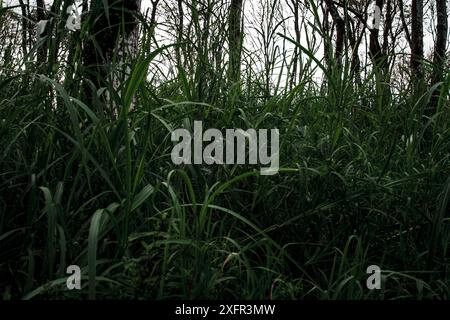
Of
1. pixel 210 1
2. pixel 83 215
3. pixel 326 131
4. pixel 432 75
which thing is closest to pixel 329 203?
pixel 326 131

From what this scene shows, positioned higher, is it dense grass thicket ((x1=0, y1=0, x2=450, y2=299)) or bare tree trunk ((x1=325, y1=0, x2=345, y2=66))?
bare tree trunk ((x1=325, y1=0, x2=345, y2=66))

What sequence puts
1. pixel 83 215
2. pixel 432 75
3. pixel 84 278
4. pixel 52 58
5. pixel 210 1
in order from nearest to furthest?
pixel 84 278, pixel 83 215, pixel 52 58, pixel 210 1, pixel 432 75

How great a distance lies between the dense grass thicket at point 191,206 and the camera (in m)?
1.52

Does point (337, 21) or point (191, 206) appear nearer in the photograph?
point (191, 206)

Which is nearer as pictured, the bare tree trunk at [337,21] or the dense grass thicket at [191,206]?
the dense grass thicket at [191,206]

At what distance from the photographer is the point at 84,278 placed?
142 cm

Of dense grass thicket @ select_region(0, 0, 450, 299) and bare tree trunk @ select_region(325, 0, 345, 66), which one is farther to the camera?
bare tree trunk @ select_region(325, 0, 345, 66)

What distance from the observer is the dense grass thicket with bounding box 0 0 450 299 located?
4.97ft

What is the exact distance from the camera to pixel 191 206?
1925 mm

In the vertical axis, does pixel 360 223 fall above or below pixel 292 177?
below

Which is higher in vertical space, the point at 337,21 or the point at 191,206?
the point at 337,21

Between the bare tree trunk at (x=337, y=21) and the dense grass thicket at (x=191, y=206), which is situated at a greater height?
the bare tree trunk at (x=337, y=21)

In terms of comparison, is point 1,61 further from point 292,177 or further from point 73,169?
point 292,177
